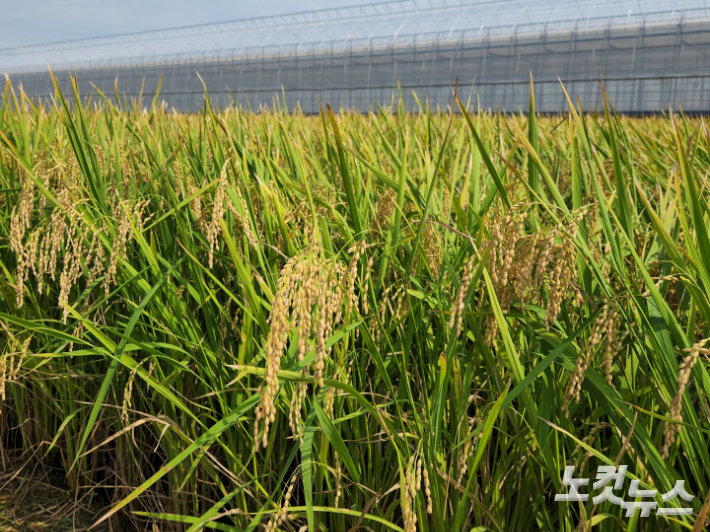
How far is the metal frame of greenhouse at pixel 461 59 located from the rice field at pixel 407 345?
10.5 meters

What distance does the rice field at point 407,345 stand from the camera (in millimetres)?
758

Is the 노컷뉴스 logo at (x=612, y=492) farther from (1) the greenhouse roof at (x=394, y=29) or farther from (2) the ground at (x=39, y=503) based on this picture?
(1) the greenhouse roof at (x=394, y=29)

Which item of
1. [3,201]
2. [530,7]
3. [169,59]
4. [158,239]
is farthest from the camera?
[169,59]

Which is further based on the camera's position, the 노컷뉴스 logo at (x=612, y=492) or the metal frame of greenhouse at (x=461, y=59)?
the metal frame of greenhouse at (x=461, y=59)

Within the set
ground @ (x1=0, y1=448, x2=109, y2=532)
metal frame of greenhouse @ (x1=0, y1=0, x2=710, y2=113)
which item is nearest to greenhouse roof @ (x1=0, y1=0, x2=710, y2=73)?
metal frame of greenhouse @ (x1=0, y1=0, x2=710, y2=113)

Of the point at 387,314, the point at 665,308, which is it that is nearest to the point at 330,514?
the point at 387,314

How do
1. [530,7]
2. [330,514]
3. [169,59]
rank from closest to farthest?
[330,514]
[530,7]
[169,59]

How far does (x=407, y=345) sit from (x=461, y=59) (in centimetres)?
1801

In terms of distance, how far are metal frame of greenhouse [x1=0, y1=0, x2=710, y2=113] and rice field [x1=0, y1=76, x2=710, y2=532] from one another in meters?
10.5

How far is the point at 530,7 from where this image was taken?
18.4 metres

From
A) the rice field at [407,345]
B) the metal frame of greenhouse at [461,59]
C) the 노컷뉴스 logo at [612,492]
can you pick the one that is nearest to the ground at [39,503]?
the rice field at [407,345]

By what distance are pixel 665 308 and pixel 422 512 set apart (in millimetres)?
519

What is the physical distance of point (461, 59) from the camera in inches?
683

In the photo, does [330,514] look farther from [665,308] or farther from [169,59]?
[169,59]
